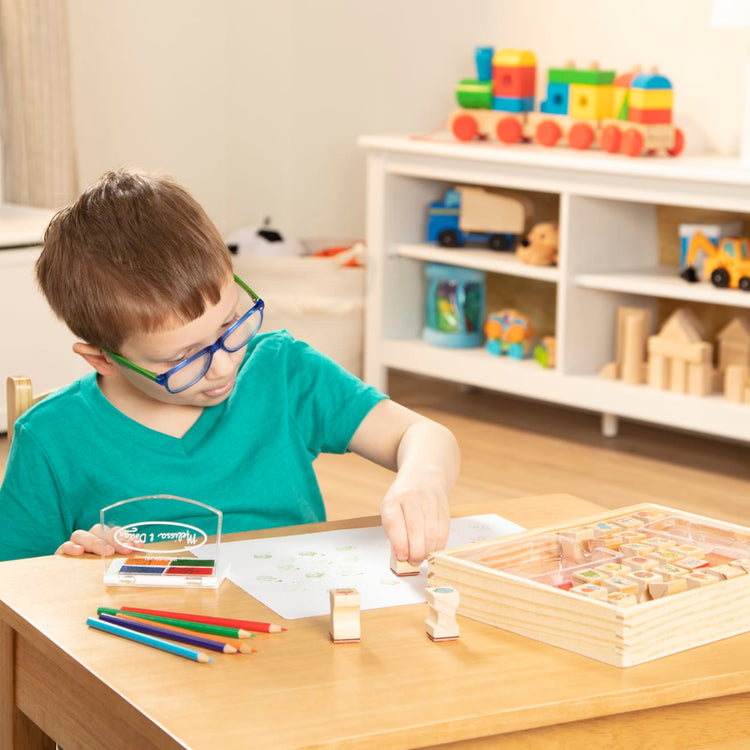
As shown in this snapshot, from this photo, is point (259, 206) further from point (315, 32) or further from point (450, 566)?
point (450, 566)

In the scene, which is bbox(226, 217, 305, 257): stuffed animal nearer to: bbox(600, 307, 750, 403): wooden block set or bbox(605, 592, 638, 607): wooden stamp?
bbox(600, 307, 750, 403): wooden block set

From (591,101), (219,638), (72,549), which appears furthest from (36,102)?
(219,638)

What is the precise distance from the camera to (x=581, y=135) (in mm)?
3086

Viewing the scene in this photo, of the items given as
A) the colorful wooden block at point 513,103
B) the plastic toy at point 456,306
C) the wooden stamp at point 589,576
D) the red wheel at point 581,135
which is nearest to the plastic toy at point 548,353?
the plastic toy at point 456,306

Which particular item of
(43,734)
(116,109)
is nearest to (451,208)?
(116,109)

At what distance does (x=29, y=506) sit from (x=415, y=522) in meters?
0.39

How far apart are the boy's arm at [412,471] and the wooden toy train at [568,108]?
6.07ft

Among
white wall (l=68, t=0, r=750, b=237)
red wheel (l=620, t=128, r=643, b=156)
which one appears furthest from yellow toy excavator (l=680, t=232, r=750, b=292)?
white wall (l=68, t=0, r=750, b=237)

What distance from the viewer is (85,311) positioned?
1.13 metres

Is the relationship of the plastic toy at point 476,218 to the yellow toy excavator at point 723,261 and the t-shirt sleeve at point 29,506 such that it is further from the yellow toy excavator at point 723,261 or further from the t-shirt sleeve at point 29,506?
the t-shirt sleeve at point 29,506

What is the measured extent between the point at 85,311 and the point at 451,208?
2.46 meters

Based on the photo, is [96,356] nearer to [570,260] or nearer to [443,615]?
[443,615]

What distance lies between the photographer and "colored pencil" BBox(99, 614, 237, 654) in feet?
2.67

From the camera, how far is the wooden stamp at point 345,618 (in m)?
0.83
